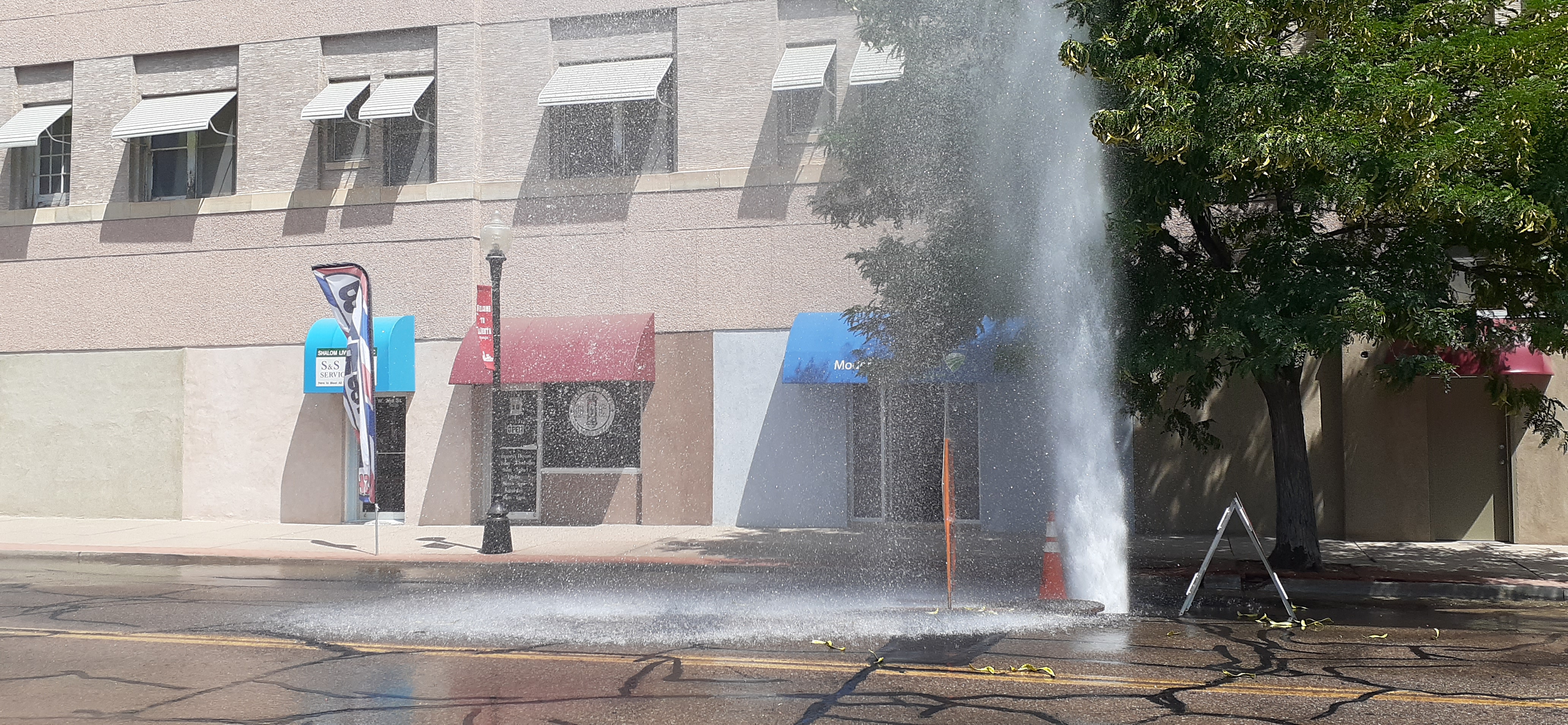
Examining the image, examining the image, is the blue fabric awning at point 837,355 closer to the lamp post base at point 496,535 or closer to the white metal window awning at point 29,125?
the lamp post base at point 496,535

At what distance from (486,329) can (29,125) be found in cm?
1084

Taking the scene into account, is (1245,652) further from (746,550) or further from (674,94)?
(674,94)

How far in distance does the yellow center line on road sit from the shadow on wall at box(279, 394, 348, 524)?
9.56 meters

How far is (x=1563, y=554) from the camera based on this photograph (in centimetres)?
1370

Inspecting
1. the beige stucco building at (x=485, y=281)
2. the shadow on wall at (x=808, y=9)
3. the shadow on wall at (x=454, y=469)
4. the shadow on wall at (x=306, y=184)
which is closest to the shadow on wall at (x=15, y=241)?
the beige stucco building at (x=485, y=281)

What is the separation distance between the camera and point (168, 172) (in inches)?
784

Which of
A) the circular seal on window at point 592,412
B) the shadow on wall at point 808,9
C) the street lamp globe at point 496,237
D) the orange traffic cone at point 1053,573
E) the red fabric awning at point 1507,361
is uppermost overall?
the shadow on wall at point 808,9

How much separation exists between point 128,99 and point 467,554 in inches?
439

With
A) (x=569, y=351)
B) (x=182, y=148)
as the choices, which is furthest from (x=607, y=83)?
(x=182, y=148)

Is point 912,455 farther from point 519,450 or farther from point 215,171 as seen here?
point 215,171

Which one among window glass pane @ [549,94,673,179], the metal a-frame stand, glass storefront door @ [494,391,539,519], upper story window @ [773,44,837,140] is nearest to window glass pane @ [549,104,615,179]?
window glass pane @ [549,94,673,179]

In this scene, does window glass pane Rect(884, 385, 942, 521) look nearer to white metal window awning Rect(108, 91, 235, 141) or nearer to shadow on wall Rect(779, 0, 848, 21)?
shadow on wall Rect(779, 0, 848, 21)

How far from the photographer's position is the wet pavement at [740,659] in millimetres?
6297

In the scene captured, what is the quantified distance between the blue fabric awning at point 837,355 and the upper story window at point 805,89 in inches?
109
